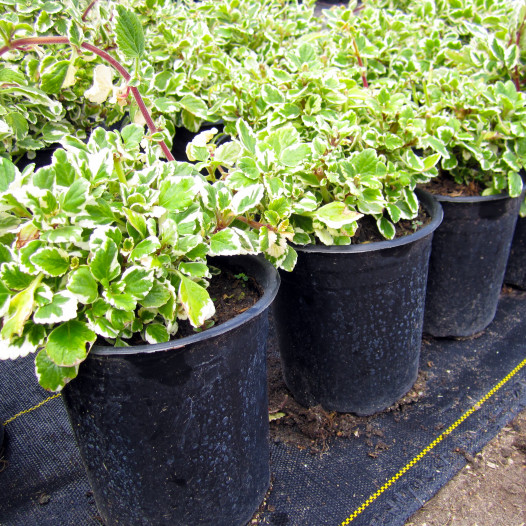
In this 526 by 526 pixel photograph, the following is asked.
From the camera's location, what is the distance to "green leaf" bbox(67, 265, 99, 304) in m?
0.88

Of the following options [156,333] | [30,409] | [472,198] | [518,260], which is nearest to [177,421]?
[156,333]

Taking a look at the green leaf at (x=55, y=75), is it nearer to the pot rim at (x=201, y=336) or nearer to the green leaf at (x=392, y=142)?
the pot rim at (x=201, y=336)

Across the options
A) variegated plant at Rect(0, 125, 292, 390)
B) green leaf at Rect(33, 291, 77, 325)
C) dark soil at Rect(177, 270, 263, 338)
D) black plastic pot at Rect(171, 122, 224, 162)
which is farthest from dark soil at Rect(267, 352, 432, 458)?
black plastic pot at Rect(171, 122, 224, 162)

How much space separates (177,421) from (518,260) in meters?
1.79

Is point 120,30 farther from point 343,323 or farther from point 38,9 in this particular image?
point 343,323

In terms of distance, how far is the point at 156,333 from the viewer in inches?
38.5

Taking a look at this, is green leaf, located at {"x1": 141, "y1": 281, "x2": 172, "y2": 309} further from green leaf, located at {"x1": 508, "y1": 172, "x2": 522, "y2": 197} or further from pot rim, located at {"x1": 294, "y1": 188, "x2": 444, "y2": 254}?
green leaf, located at {"x1": 508, "y1": 172, "x2": 522, "y2": 197}

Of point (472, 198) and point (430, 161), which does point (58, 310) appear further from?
point (472, 198)

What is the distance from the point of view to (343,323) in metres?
1.45

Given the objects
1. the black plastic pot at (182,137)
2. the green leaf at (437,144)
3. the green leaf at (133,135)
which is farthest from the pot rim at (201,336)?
the black plastic pot at (182,137)

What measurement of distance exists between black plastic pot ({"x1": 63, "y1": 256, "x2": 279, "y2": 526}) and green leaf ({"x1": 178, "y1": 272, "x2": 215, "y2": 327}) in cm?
4

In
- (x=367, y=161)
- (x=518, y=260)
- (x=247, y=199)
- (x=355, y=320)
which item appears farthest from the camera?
(x=518, y=260)

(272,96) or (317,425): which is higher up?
(272,96)

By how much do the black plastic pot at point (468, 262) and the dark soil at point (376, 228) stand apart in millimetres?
233
